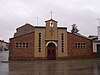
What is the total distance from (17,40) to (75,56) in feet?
34.3

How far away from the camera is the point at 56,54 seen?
139ft

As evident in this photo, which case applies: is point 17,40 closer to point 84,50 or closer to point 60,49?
point 60,49

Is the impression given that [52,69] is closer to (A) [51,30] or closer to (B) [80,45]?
(A) [51,30]

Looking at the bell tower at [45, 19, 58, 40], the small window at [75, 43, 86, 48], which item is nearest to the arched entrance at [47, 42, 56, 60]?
the bell tower at [45, 19, 58, 40]

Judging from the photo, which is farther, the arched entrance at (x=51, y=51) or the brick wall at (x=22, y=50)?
the arched entrance at (x=51, y=51)

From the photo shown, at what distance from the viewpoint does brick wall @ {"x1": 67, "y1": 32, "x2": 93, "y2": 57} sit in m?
43.0

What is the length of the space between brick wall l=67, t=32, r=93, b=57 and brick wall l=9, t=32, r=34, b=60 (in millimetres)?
6583

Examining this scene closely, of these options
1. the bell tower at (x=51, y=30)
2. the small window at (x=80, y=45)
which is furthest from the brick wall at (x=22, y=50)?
the small window at (x=80, y=45)

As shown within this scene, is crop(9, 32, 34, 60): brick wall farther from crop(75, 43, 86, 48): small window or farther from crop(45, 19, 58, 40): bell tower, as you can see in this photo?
crop(75, 43, 86, 48): small window

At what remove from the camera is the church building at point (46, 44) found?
138 ft

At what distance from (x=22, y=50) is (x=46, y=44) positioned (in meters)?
4.22

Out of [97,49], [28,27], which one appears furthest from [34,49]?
[28,27]

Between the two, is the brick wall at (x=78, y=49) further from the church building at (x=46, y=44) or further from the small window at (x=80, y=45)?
the small window at (x=80, y=45)

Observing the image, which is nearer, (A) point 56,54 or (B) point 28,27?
(A) point 56,54
